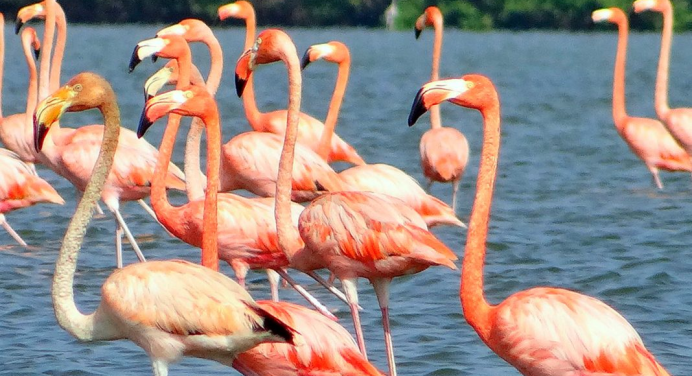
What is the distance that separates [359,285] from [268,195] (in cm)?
79

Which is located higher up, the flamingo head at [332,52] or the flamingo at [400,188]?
the flamingo head at [332,52]

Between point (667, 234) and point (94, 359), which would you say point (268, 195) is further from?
point (667, 234)

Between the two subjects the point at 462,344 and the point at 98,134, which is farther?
the point at 98,134

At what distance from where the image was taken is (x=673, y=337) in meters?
6.85

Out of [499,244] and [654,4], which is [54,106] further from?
[654,4]

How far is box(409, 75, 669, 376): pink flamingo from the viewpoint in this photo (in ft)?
15.1

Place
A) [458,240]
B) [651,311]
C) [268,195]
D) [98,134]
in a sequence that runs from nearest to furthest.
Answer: [651,311] → [268,195] → [98,134] → [458,240]

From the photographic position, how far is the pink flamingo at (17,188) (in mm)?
8461

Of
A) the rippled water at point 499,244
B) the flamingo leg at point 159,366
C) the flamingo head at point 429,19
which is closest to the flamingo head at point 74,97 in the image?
the flamingo leg at point 159,366

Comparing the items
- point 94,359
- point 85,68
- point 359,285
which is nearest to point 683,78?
point 85,68

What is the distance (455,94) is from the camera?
16.0 feet

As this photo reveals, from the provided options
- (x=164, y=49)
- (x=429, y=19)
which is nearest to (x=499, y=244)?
(x=164, y=49)

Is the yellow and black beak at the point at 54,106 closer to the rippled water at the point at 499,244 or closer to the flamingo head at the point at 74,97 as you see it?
the flamingo head at the point at 74,97

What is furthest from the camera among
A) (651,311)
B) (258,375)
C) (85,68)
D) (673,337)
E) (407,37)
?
(407,37)
